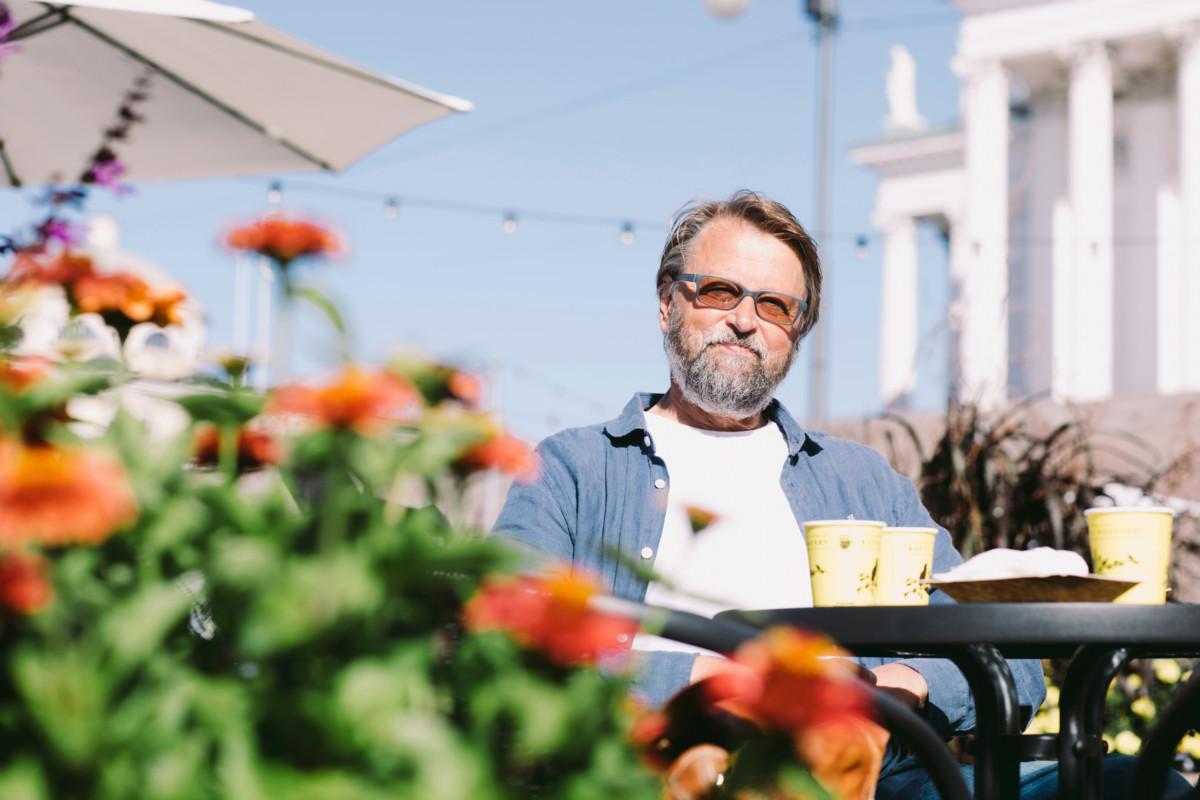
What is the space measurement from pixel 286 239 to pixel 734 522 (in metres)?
2.04

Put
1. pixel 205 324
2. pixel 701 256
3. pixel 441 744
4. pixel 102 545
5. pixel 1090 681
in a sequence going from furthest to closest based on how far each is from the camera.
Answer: pixel 701 256
pixel 1090 681
pixel 205 324
pixel 102 545
pixel 441 744

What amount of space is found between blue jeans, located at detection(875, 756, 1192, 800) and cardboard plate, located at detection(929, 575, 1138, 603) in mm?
383

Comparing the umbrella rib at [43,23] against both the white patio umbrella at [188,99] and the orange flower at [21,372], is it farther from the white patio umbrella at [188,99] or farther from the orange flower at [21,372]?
the orange flower at [21,372]

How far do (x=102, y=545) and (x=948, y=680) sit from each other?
171 centimetres

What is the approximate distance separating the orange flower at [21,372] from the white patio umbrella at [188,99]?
12.0 ft


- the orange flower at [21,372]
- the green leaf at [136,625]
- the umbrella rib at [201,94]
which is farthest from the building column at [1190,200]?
the green leaf at [136,625]

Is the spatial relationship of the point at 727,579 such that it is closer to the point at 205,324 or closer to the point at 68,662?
the point at 205,324

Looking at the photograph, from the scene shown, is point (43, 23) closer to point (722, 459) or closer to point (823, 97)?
point (722, 459)

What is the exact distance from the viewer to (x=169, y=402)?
0.81 meters

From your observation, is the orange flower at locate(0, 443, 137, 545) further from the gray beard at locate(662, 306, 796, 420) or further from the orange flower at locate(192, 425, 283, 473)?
the gray beard at locate(662, 306, 796, 420)

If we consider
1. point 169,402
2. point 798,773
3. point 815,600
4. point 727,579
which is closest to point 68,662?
point 169,402

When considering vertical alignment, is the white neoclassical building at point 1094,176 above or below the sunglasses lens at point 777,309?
above

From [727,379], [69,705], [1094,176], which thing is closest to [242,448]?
[69,705]

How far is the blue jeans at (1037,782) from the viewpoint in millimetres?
1973
